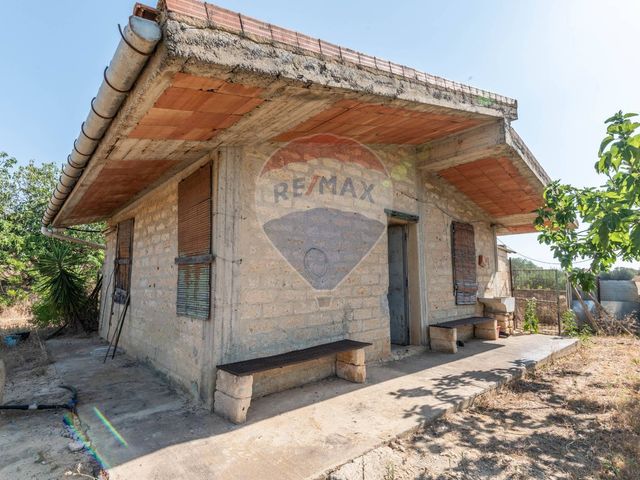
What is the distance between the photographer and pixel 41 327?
945cm

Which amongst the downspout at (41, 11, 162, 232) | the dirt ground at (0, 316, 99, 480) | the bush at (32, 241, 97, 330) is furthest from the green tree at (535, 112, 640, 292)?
the bush at (32, 241, 97, 330)

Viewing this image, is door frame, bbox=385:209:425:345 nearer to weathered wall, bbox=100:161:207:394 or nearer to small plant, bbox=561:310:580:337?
weathered wall, bbox=100:161:207:394

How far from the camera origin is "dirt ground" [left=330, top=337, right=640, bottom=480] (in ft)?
8.29

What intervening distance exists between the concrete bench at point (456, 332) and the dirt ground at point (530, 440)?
1.38 m

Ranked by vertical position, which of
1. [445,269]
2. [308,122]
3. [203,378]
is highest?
[308,122]

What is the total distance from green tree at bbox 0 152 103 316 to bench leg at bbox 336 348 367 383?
28.7 feet

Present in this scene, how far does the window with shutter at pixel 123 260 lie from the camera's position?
664 centimetres

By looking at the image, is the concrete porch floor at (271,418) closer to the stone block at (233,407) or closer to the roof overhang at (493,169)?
the stone block at (233,407)

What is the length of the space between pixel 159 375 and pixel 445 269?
545cm

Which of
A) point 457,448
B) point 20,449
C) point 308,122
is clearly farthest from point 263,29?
point 20,449

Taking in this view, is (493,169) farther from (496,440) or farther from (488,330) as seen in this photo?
(496,440)

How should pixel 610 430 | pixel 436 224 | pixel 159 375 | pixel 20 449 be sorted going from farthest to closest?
pixel 436 224 → pixel 159 375 → pixel 610 430 → pixel 20 449

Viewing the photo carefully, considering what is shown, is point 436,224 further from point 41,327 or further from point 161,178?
point 41,327

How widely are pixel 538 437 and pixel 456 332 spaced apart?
3462 mm
